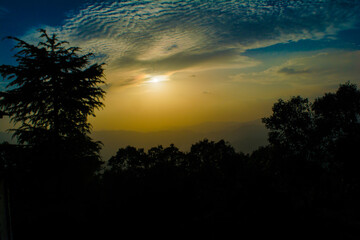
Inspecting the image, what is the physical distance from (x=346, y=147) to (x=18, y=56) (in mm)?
28348

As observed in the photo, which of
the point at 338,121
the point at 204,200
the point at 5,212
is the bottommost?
the point at 204,200

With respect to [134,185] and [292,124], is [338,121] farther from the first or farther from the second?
[134,185]

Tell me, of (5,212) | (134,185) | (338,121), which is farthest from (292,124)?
(5,212)

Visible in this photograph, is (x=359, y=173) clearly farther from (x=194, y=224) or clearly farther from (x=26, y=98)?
(x=26, y=98)

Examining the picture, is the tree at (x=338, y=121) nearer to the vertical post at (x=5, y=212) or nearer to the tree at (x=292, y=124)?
the tree at (x=292, y=124)

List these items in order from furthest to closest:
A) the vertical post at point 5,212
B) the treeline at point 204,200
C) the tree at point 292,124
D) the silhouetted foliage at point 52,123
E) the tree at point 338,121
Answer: the tree at point 292,124
the tree at point 338,121
the silhouetted foliage at point 52,123
the vertical post at point 5,212
the treeline at point 204,200

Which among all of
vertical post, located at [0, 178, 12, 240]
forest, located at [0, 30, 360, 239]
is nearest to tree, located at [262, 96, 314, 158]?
forest, located at [0, 30, 360, 239]

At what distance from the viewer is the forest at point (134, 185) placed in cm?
744

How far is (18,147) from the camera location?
16.0 metres

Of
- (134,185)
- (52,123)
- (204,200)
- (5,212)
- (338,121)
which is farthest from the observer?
(338,121)

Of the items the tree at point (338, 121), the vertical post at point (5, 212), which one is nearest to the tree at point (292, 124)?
the tree at point (338, 121)

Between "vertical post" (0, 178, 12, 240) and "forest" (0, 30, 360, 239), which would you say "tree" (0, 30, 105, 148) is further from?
"vertical post" (0, 178, 12, 240)

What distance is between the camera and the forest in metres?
7.44

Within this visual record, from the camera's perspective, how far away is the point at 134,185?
1059 cm
